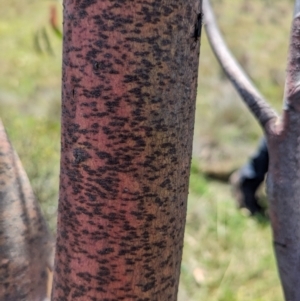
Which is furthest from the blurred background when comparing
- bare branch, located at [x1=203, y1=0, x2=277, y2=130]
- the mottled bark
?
the mottled bark

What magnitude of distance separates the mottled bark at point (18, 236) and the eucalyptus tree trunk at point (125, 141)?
0.29 m

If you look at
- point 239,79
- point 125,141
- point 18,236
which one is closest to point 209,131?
point 239,79

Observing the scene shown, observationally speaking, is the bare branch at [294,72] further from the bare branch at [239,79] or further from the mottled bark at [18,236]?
the mottled bark at [18,236]

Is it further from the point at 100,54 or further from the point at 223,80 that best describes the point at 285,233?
the point at 223,80

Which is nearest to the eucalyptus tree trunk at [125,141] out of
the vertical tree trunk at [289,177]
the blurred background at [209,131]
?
the vertical tree trunk at [289,177]

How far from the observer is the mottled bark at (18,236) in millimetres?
1030

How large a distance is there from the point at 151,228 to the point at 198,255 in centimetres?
270

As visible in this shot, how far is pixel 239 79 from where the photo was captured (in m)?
1.18

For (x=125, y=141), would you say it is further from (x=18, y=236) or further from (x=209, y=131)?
(x=209, y=131)

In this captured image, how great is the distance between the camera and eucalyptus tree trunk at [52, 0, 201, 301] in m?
0.67

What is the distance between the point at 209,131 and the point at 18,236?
4.19 metres

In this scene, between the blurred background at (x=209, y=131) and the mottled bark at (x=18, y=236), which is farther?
the blurred background at (x=209, y=131)

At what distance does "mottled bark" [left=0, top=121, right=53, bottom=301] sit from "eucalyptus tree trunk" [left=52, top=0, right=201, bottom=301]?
0.29m

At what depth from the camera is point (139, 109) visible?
675 mm
